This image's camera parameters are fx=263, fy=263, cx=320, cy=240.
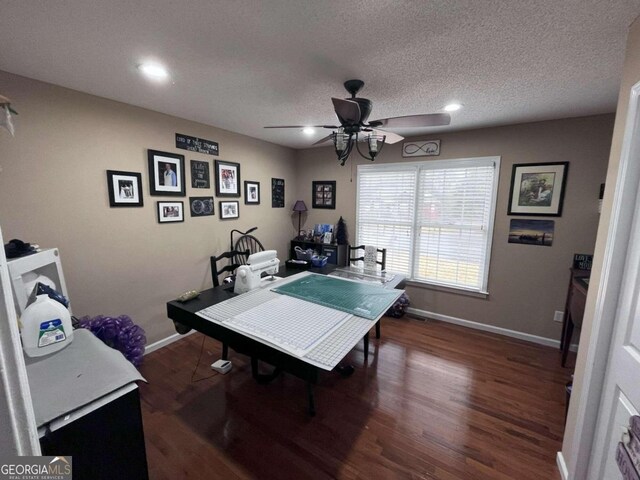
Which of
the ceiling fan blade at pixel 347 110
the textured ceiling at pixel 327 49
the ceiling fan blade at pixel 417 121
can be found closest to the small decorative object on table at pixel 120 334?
the textured ceiling at pixel 327 49

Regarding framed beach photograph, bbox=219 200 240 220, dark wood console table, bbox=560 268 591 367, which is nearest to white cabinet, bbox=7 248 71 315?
framed beach photograph, bbox=219 200 240 220

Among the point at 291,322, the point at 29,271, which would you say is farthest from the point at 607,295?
the point at 29,271

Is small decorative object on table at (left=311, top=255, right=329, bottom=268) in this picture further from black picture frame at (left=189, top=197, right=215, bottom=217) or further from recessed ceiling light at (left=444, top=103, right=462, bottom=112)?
recessed ceiling light at (left=444, top=103, right=462, bottom=112)

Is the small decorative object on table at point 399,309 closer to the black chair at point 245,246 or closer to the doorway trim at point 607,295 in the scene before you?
the black chair at point 245,246

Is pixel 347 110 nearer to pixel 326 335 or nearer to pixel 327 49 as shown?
pixel 327 49

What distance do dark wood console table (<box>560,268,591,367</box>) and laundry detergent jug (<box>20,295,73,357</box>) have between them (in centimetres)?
332

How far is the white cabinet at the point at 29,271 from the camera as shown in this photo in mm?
1344

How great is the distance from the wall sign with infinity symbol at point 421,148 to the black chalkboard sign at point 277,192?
1795mm

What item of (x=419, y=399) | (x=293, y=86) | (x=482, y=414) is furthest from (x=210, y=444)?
(x=293, y=86)

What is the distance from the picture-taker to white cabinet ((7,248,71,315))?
1.34m

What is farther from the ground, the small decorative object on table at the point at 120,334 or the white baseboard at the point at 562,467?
the small decorative object on table at the point at 120,334

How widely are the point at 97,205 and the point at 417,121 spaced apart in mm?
2531

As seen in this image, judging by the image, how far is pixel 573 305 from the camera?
229 centimetres

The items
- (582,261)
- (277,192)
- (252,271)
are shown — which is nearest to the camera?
(252,271)
